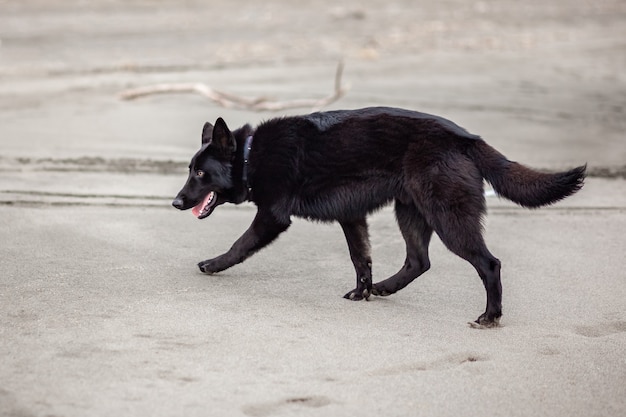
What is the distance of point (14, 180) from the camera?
28.0 ft

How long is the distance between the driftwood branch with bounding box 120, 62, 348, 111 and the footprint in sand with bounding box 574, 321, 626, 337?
244 inches

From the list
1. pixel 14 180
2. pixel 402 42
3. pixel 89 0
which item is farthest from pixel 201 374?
pixel 89 0

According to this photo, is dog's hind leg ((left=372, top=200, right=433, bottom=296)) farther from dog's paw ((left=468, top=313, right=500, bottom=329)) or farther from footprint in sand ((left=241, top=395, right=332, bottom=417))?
footprint in sand ((left=241, top=395, right=332, bottom=417))

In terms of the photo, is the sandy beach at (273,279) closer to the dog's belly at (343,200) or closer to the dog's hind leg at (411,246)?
the dog's hind leg at (411,246)

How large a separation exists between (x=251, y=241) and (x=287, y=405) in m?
1.93

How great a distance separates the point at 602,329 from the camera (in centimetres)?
552

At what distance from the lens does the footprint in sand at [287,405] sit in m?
4.30

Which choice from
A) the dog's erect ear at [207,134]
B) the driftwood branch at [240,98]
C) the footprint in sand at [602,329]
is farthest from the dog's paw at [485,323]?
the driftwood branch at [240,98]

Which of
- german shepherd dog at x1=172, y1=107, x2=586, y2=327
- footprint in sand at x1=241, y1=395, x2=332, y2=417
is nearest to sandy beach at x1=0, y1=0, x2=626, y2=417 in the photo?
footprint in sand at x1=241, y1=395, x2=332, y2=417

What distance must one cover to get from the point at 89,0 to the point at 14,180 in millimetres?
13060

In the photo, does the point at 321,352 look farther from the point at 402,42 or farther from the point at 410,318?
the point at 402,42

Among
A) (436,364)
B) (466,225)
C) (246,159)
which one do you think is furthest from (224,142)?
(436,364)

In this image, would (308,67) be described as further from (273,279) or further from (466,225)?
(466,225)

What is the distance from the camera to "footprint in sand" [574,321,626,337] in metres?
5.45
